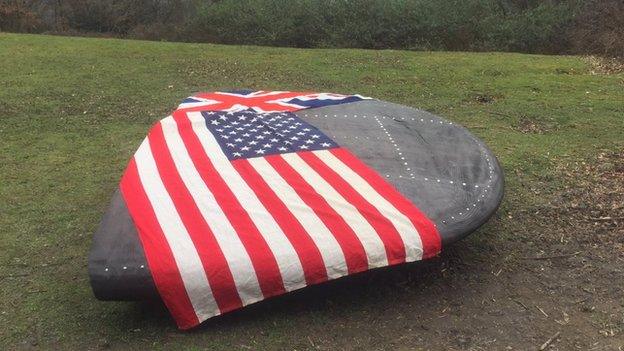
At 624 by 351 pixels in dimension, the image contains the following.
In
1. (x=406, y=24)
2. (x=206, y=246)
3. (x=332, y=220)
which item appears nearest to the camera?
(x=206, y=246)

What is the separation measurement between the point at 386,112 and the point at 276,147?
3.37 feet

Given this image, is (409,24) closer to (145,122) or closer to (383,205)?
(145,122)

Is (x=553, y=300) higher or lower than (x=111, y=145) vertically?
higher

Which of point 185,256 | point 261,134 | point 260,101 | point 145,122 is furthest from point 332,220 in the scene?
point 145,122

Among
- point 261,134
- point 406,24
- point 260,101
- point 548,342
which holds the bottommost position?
point 406,24

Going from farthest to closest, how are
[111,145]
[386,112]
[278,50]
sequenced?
[278,50] → [111,145] → [386,112]

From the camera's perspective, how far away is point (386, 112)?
4.71m

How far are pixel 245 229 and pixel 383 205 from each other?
732 millimetres

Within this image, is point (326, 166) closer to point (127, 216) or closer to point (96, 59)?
point (127, 216)

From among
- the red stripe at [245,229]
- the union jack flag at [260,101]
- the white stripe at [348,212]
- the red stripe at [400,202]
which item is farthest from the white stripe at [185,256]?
the union jack flag at [260,101]

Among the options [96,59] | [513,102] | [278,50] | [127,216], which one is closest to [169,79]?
[96,59]

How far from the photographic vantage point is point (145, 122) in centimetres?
681

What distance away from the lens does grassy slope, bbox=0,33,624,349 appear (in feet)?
10.8

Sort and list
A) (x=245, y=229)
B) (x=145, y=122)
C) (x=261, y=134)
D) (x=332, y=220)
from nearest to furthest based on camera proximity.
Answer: (x=245, y=229) < (x=332, y=220) < (x=261, y=134) < (x=145, y=122)
